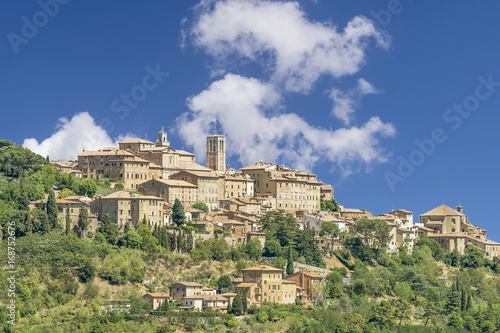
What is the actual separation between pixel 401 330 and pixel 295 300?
936 centimetres

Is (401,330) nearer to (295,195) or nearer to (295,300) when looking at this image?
(295,300)

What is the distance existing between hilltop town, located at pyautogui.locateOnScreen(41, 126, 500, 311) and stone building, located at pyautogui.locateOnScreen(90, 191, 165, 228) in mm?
91

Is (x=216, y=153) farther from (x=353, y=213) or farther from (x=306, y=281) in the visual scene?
(x=306, y=281)

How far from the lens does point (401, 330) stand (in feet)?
262

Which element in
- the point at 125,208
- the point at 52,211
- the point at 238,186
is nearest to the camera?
the point at 52,211

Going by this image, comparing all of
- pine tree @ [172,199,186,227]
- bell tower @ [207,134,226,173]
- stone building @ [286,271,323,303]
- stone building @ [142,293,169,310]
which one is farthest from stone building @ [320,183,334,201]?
stone building @ [142,293,169,310]

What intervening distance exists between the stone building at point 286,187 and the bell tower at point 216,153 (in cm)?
348

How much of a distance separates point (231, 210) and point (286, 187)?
12112mm

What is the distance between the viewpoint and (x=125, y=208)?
85938mm

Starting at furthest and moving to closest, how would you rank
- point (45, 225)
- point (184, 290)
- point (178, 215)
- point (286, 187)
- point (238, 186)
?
Answer: point (286, 187)
point (238, 186)
point (178, 215)
point (45, 225)
point (184, 290)

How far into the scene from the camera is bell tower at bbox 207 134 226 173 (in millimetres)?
115500

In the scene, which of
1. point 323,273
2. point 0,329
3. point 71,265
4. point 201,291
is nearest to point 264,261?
point 323,273

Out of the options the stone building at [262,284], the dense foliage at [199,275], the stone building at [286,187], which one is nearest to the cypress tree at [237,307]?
the dense foliage at [199,275]
